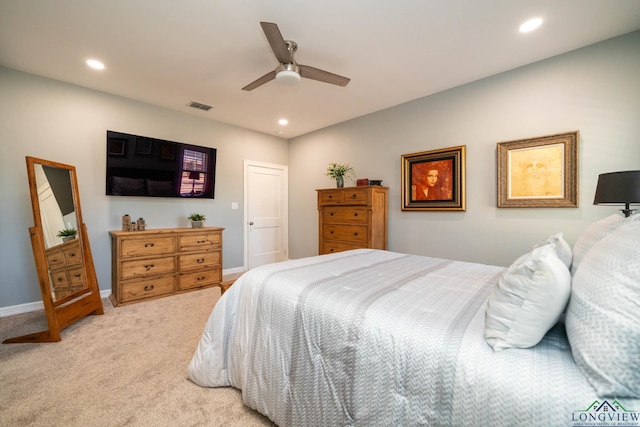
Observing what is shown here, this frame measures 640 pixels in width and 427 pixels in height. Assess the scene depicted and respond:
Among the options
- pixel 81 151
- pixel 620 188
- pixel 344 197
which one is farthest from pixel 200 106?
pixel 620 188

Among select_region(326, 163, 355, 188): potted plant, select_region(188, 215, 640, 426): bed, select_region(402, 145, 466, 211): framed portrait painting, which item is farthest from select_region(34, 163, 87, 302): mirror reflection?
select_region(402, 145, 466, 211): framed portrait painting

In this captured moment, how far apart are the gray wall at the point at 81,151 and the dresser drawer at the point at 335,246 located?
→ 176 cm

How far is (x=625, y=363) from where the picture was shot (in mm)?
643

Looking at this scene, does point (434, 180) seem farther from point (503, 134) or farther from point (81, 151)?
point (81, 151)

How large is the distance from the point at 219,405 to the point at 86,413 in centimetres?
75

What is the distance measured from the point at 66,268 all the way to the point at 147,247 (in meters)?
0.77

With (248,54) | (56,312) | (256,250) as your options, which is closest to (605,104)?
(248,54)

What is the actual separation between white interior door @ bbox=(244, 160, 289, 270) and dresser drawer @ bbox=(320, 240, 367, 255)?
4.85 ft

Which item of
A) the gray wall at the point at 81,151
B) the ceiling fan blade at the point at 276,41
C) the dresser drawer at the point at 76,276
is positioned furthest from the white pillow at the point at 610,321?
the gray wall at the point at 81,151

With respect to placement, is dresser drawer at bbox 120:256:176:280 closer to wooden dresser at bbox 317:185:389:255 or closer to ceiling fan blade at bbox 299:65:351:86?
wooden dresser at bbox 317:185:389:255

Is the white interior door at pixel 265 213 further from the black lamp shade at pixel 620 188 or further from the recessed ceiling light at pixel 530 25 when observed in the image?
the black lamp shade at pixel 620 188

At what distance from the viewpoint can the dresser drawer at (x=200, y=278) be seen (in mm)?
3576

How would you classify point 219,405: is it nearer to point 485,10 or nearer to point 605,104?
point 485,10

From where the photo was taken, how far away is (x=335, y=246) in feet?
12.9
